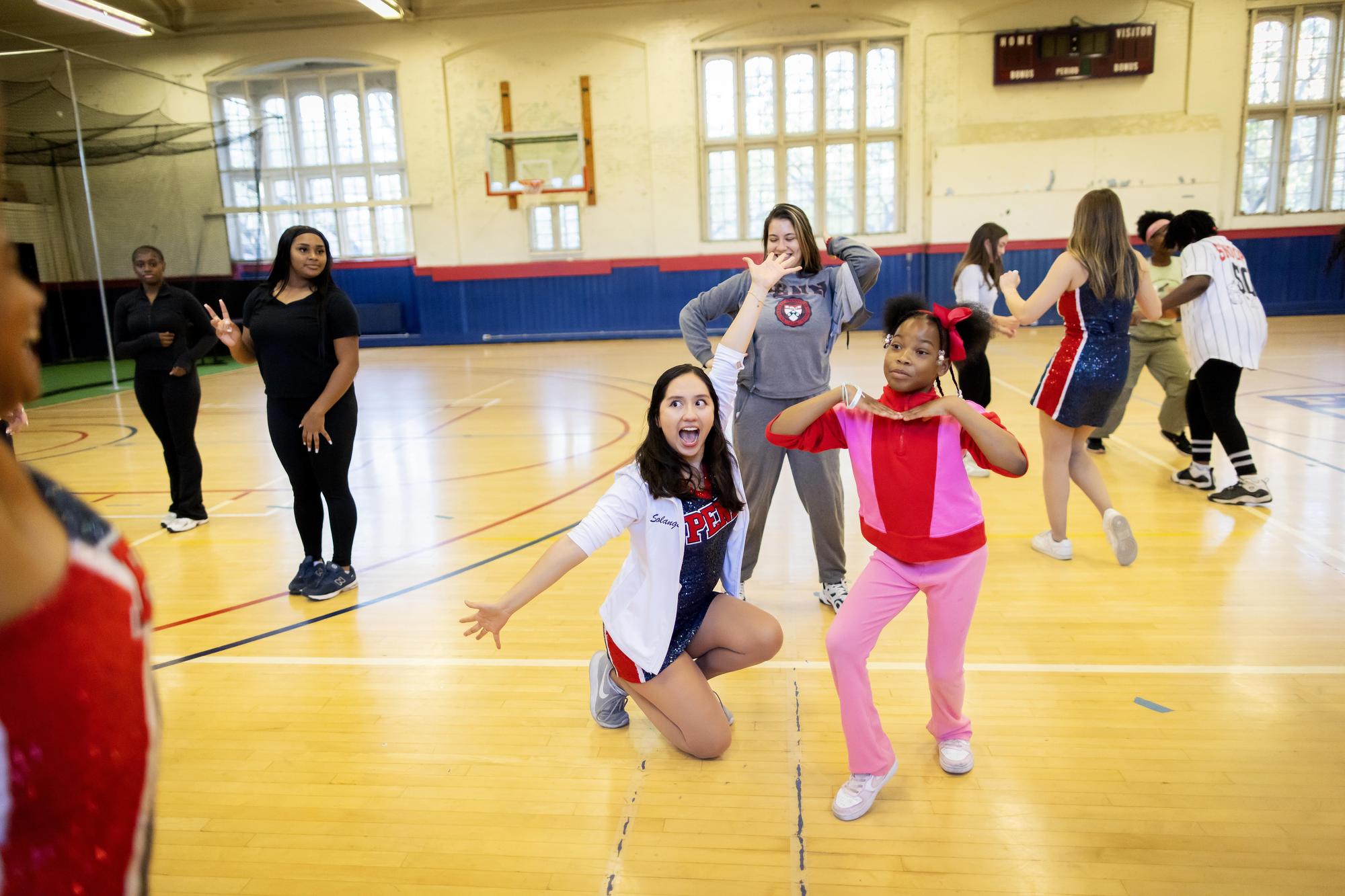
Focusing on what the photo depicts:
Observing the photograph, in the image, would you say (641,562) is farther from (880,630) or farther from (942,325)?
(942,325)


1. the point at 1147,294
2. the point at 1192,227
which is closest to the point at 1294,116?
the point at 1192,227


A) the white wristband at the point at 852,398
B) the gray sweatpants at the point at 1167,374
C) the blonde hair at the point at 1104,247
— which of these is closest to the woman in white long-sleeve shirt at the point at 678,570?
the white wristband at the point at 852,398

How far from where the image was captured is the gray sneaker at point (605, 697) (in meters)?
2.82

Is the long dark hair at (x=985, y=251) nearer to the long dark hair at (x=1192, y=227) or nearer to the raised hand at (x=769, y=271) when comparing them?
the long dark hair at (x=1192, y=227)

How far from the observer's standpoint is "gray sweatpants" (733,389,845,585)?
3578mm

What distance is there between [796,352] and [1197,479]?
339cm

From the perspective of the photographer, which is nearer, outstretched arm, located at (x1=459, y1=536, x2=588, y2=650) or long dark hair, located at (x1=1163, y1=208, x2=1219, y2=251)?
outstretched arm, located at (x1=459, y1=536, x2=588, y2=650)

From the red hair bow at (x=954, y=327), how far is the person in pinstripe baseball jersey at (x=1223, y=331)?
316 centimetres

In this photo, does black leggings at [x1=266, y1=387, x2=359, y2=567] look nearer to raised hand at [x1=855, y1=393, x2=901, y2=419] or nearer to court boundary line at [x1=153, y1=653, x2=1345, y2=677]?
court boundary line at [x1=153, y1=653, x2=1345, y2=677]

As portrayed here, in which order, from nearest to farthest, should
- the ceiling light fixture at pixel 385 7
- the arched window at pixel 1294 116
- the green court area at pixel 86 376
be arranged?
the green court area at pixel 86 376, the ceiling light fixture at pixel 385 7, the arched window at pixel 1294 116

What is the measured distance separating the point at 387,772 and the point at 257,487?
170 inches

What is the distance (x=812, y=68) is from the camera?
1566 cm

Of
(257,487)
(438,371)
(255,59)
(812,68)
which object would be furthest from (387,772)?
(255,59)

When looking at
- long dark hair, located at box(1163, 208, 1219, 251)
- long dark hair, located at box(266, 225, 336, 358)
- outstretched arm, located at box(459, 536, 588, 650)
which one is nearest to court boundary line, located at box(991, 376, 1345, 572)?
long dark hair, located at box(1163, 208, 1219, 251)
